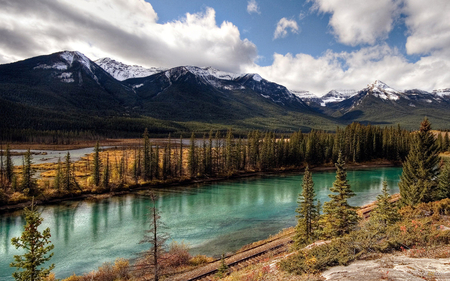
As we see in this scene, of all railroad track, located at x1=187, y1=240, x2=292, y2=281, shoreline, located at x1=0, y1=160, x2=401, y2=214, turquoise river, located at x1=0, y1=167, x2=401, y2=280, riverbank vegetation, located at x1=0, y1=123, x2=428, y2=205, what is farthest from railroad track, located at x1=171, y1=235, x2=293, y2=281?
riverbank vegetation, located at x1=0, y1=123, x2=428, y2=205

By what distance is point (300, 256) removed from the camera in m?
13.1

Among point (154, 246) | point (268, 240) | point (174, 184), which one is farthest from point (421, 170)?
point (174, 184)

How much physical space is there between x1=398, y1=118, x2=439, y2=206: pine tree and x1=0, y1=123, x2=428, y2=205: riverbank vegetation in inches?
2221

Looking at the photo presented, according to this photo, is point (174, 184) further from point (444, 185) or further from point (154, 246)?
point (444, 185)

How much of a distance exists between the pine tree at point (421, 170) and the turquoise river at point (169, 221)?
16926 millimetres

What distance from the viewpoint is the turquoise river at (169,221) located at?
Result: 30359 millimetres

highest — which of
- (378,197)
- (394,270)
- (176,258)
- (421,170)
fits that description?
(421,170)

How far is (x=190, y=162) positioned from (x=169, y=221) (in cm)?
3563

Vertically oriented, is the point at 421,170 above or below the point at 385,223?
above

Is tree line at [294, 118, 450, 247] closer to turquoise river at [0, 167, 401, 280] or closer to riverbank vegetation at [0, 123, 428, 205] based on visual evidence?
turquoise river at [0, 167, 401, 280]

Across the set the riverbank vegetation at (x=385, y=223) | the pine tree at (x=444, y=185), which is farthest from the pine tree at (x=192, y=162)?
the pine tree at (x=444, y=185)

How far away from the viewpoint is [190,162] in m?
75.9

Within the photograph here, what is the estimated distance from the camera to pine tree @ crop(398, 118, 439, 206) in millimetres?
27438

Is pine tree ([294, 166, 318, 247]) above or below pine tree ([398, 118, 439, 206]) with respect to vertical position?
below
